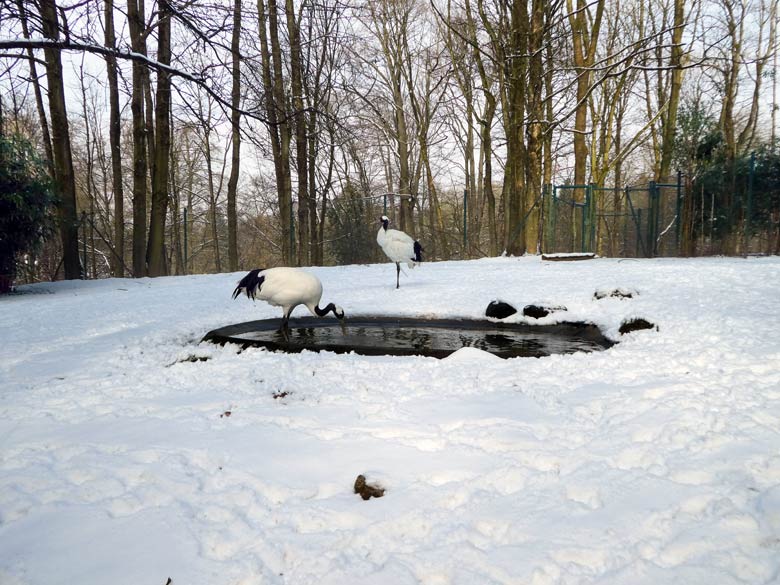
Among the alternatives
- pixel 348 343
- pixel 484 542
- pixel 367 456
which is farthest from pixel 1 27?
pixel 484 542

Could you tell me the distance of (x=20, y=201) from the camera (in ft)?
33.7

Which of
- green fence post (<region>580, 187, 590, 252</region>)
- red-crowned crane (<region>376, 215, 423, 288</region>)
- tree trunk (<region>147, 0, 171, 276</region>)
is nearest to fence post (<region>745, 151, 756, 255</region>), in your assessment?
green fence post (<region>580, 187, 590, 252</region>)

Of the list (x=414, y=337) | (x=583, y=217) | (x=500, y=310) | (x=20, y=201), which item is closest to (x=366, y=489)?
(x=414, y=337)

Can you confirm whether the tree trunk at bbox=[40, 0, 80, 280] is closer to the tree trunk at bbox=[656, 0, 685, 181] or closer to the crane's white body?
the crane's white body

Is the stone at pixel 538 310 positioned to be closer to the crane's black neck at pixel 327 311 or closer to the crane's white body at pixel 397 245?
the crane's black neck at pixel 327 311

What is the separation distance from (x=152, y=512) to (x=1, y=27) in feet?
14.8

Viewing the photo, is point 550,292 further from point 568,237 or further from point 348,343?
point 568,237

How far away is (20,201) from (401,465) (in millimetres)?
11058

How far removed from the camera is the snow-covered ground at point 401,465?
1.89 meters

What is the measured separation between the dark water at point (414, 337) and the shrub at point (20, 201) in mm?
7062

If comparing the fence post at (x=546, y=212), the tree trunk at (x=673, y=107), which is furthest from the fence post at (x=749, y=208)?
the fence post at (x=546, y=212)

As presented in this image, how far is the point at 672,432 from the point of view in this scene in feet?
9.52

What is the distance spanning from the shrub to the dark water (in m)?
7.06

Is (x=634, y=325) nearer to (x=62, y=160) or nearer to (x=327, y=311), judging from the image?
(x=327, y=311)
